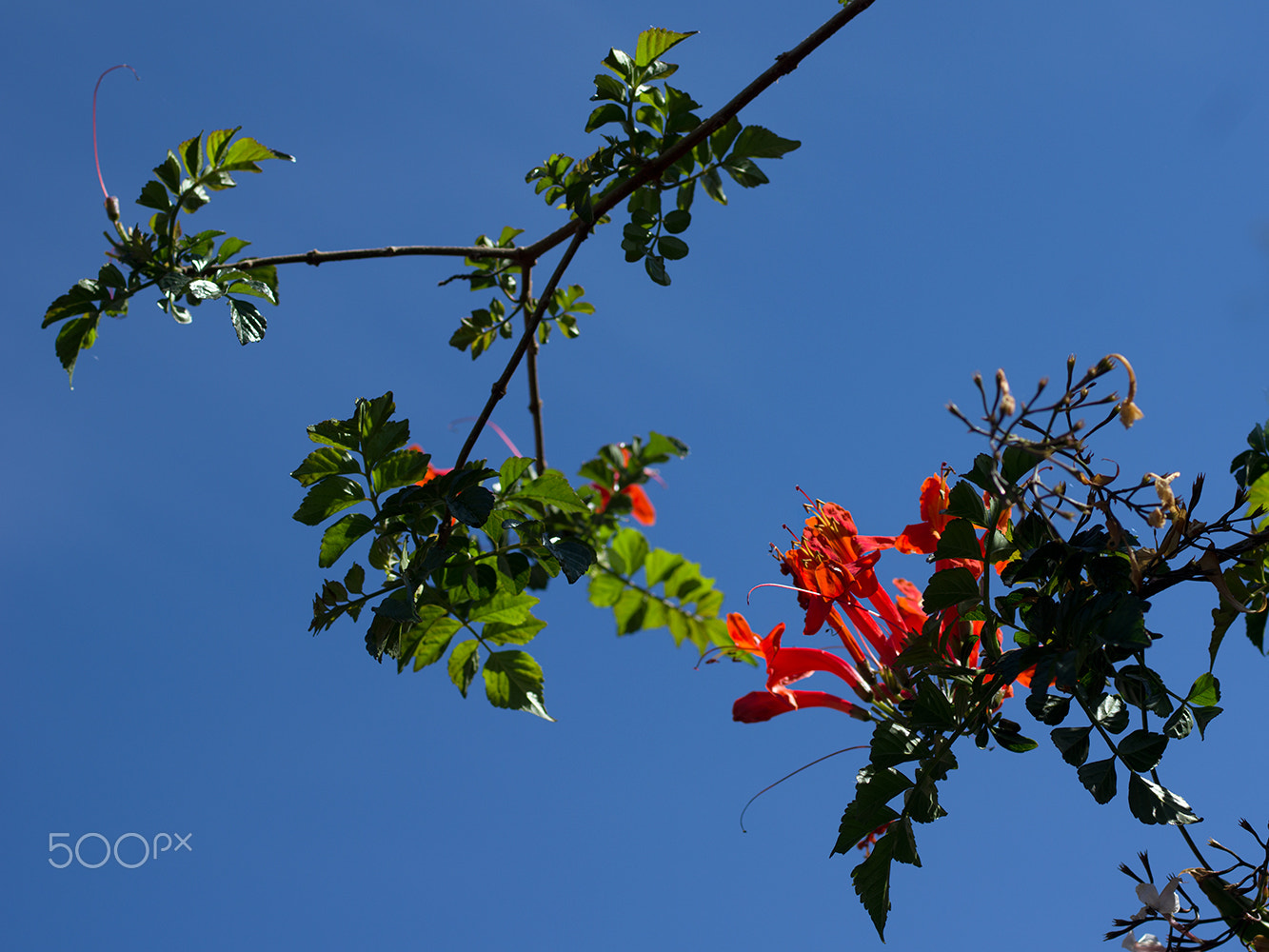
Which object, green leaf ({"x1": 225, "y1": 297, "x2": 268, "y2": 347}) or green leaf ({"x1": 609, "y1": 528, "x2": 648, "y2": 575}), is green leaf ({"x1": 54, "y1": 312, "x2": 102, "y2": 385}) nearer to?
green leaf ({"x1": 225, "y1": 297, "x2": 268, "y2": 347})

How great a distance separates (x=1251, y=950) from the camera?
3.67 ft

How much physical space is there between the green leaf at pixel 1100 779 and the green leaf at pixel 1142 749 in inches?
0.7

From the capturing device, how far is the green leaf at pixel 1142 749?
112 centimetres

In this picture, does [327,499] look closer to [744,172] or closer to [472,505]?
[472,505]

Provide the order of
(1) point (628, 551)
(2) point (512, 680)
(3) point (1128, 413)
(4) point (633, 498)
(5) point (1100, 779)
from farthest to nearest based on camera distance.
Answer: (4) point (633, 498)
(1) point (628, 551)
(2) point (512, 680)
(5) point (1100, 779)
(3) point (1128, 413)

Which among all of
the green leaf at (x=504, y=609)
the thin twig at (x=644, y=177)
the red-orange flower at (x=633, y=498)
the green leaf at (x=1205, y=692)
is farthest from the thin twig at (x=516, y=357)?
the red-orange flower at (x=633, y=498)

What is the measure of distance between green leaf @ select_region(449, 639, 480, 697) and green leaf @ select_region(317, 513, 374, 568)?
0.99ft

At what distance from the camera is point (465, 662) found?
5.40 feet

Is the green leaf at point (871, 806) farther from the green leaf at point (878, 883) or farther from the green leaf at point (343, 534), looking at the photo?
the green leaf at point (343, 534)

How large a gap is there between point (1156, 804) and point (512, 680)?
1014 mm

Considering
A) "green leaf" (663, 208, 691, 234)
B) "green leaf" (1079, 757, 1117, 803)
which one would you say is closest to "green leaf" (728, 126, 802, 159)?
"green leaf" (663, 208, 691, 234)

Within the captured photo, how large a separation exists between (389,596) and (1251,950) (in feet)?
4.18

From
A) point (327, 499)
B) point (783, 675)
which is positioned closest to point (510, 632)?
point (327, 499)

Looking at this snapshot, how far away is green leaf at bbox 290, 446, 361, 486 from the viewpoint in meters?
1.47
